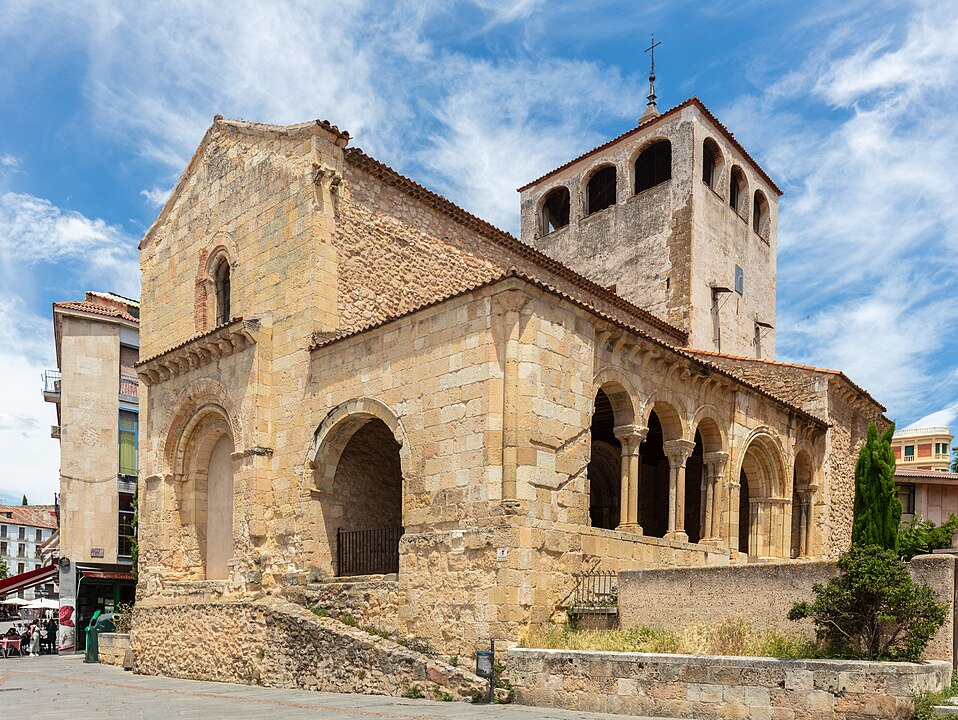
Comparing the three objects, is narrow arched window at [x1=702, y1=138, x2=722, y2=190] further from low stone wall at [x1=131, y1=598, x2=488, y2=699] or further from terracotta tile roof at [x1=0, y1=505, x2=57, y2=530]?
terracotta tile roof at [x1=0, y1=505, x2=57, y2=530]

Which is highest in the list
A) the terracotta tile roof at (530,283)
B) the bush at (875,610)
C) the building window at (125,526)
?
the terracotta tile roof at (530,283)

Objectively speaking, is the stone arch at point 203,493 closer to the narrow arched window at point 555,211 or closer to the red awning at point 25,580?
the red awning at point 25,580

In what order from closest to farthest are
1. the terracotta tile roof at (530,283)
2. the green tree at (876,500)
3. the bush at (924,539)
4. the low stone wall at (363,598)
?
the terracotta tile roof at (530,283), the low stone wall at (363,598), the green tree at (876,500), the bush at (924,539)

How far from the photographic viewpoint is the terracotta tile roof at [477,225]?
16469 millimetres

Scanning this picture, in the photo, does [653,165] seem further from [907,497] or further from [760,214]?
[907,497]

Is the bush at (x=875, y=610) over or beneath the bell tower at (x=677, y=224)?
beneath

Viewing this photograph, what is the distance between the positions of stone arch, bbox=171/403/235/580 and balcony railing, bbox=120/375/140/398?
11.6 metres

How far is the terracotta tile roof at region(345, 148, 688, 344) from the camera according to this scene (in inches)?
648

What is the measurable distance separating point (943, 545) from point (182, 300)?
806 inches

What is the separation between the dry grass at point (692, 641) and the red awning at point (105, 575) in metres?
20.0

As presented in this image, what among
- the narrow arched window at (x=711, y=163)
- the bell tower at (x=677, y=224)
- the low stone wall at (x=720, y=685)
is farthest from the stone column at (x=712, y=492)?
the narrow arched window at (x=711, y=163)

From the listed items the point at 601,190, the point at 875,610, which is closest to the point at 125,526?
the point at 601,190

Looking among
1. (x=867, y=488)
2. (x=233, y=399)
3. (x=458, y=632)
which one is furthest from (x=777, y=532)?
(x=233, y=399)

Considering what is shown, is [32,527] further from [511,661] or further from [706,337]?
[511,661]
